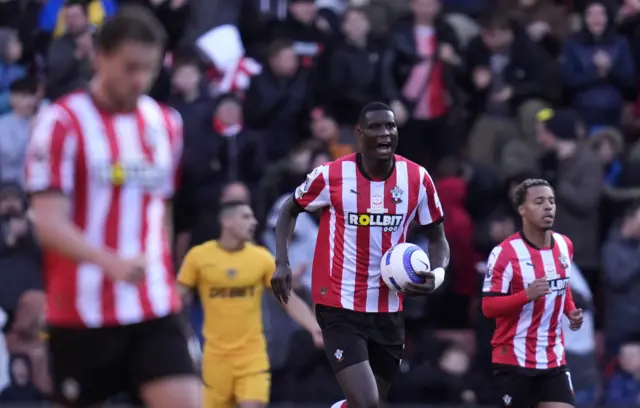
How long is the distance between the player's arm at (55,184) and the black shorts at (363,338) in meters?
3.09

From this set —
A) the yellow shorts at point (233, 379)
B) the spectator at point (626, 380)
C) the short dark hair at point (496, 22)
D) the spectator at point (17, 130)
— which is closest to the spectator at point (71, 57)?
the spectator at point (17, 130)

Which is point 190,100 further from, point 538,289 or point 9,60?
point 538,289

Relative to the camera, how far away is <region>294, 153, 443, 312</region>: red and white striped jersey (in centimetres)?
848

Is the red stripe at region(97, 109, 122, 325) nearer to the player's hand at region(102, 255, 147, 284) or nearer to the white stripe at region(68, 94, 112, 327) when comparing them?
the white stripe at region(68, 94, 112, 327)

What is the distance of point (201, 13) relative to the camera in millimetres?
14867

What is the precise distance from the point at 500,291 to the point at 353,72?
5.40 metres

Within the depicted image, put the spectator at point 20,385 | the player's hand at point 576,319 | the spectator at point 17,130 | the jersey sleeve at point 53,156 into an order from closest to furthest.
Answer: the jersey sleeve at point 53,156
the player's hand at point 576,319
the spectator at point 20,385
the spectator at point 17,130

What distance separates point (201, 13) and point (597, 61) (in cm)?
441

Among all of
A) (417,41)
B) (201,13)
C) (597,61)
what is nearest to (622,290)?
(597,61)

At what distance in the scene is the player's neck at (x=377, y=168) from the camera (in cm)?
851

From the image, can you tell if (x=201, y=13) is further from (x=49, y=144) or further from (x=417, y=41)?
(x=49, y=144)

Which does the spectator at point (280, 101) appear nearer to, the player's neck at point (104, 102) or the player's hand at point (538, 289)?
the player's hand at point (538, 289)

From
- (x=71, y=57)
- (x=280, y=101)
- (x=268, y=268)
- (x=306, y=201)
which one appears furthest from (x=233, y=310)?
(x=71, y=57)

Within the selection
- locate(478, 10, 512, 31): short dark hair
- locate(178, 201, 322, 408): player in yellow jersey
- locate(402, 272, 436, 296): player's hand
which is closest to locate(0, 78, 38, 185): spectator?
locate(178, 201, 322, 408): player in yellow jersey
